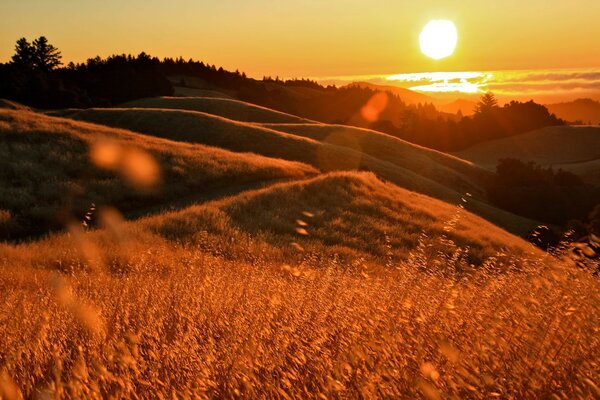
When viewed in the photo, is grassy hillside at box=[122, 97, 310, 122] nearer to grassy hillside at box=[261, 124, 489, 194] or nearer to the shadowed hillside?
grassy hillside at box=[261, 124, 489, 194]

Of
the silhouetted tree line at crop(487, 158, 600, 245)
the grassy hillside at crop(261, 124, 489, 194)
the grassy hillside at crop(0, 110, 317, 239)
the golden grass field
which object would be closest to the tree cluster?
the silhouetted tree line at crop(487, 158, 600, 245)

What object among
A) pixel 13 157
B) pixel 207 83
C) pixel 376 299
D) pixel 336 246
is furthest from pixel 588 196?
pixel 207 83

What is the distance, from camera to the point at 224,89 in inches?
5512

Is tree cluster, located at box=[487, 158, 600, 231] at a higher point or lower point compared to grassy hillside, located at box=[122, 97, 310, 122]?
lower

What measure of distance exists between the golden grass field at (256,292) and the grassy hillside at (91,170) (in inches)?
5.3

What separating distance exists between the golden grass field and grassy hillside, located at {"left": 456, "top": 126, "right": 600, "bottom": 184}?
7362 cm

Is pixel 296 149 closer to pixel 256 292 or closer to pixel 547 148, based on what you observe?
pixel 256 292

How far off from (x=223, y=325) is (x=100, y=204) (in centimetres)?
1967

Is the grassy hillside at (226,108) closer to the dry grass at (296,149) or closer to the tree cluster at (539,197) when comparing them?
the dry grass at (296,149)

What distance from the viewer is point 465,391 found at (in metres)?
3.38

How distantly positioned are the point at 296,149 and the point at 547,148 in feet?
244

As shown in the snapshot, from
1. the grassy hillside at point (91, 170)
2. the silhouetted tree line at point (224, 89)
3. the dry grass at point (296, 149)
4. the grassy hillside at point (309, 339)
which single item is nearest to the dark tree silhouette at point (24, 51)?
the silhouetted tree line at point (224, 89)

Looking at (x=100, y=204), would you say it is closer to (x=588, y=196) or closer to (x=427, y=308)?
(x=427, y=308)

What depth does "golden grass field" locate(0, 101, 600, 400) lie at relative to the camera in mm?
3494
